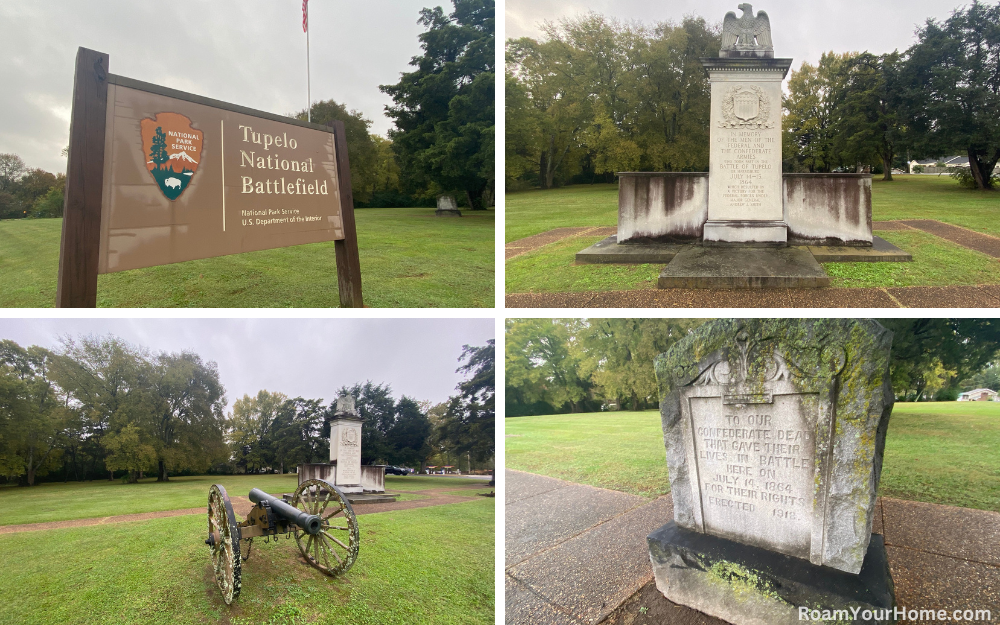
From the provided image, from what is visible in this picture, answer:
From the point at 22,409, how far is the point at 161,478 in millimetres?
5069

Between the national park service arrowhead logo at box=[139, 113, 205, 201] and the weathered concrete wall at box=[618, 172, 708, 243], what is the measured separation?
6524mm

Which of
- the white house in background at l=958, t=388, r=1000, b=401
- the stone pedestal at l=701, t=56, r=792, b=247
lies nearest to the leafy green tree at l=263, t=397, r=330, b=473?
the stone pedestal at l=701, t=56, r=792, b=247

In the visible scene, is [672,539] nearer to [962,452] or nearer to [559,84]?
[962,452]

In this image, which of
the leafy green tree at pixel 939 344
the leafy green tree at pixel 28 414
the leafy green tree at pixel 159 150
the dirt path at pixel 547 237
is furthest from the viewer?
the leafy green tree at pixel 28 414

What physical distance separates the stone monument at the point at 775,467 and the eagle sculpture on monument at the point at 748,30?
653 cm

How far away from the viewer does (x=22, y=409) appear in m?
15.3

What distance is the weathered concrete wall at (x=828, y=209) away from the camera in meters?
7.88

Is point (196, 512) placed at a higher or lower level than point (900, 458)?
lower

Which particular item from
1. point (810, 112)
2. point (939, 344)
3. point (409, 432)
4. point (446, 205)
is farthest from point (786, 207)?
point (810, 112)

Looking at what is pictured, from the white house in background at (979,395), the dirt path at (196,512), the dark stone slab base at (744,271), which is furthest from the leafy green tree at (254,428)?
the white house in background at (979,395)

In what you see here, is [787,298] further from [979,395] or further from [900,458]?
[979,395]

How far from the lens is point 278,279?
8.98 meters

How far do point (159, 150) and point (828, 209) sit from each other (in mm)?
9115

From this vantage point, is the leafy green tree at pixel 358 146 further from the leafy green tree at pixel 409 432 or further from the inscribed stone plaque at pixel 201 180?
the inscribed stone plaque at pixel 201 180
